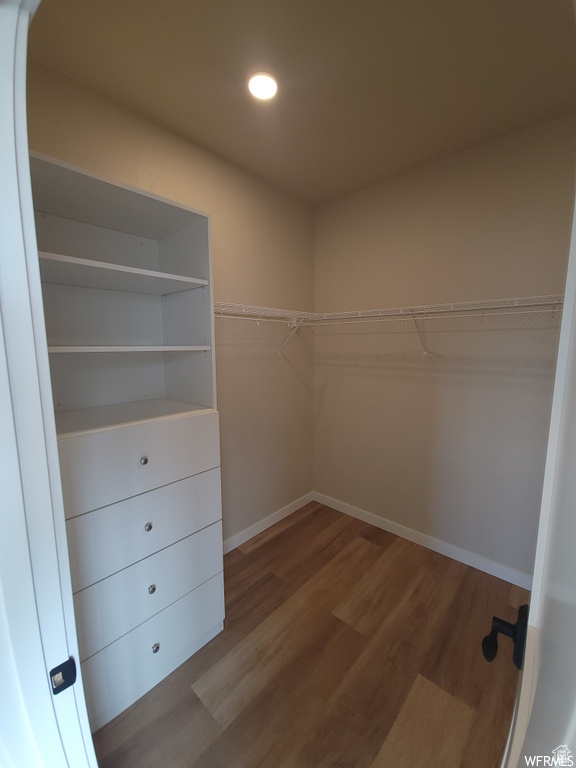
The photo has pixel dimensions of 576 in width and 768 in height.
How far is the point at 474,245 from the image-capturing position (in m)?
1.87

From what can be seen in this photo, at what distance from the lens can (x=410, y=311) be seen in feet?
6.70

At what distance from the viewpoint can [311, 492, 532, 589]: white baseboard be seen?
6.20ft

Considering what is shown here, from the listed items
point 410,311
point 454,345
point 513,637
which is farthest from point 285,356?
point 513,637

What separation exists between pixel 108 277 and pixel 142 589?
4.26 feet

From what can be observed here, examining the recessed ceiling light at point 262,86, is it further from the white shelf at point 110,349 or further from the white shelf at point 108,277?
the white shelf at point 110,349

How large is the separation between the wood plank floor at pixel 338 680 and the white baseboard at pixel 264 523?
149 mm

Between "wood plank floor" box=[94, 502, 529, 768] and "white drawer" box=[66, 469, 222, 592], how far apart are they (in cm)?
64

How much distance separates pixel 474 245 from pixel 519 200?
0.93 feet

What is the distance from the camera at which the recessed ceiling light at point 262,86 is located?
4.45 feet

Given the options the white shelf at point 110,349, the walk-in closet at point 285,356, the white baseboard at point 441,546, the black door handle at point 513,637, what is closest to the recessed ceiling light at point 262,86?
the walk-in closet at point 285,356

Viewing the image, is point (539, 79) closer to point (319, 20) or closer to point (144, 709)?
point (319, 20)

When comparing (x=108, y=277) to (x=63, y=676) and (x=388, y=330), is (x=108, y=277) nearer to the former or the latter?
(x=63, y=676)

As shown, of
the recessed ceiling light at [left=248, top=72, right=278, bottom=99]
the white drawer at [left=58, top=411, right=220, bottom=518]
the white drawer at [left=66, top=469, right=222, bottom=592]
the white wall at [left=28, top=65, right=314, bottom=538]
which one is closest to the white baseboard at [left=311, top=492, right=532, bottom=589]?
the white wall at [left=28, top=65, right=314, bottom=538]

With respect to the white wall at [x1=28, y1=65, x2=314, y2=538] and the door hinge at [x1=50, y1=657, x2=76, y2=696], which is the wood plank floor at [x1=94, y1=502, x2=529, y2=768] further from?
the door hinge at [x1=50, y1=657, x2=76, y2=696]
